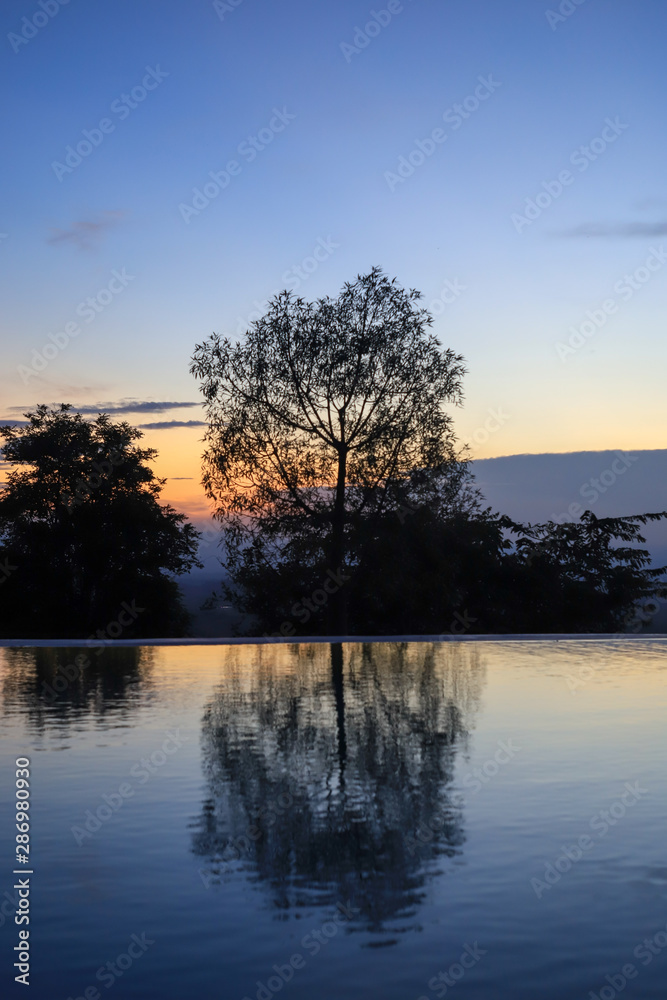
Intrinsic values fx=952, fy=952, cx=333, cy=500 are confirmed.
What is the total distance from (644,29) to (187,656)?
11.7 meters

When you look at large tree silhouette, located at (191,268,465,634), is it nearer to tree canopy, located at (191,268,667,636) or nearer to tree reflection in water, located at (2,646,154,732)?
tree canopy, located at (191,268,667,636)

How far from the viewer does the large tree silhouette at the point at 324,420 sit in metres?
20.1

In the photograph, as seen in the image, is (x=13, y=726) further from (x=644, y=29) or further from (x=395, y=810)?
(x=644, y=29)

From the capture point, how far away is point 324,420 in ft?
67.3

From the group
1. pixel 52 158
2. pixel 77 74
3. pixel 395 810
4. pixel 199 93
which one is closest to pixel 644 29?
pixel 199 93

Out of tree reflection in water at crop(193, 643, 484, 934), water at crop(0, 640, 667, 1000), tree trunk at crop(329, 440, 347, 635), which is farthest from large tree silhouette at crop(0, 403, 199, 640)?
water at crop(0, 640, 667, 1000)

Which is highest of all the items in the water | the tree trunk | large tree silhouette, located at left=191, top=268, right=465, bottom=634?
large tree silhouette, located at left=191, top=268, right=465, bottom=634

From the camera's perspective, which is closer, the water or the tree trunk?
the water

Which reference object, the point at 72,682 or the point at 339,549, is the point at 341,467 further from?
the point at 72,682

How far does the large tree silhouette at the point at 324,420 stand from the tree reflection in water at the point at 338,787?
8.04 meters

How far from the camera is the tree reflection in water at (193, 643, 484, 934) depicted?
14.4 ft

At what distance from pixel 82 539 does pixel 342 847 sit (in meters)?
19.3

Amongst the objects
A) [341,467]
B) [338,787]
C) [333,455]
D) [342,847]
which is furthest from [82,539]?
[342,847]

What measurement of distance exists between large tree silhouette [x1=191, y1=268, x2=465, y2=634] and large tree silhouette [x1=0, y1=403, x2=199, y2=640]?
12.9 ft
